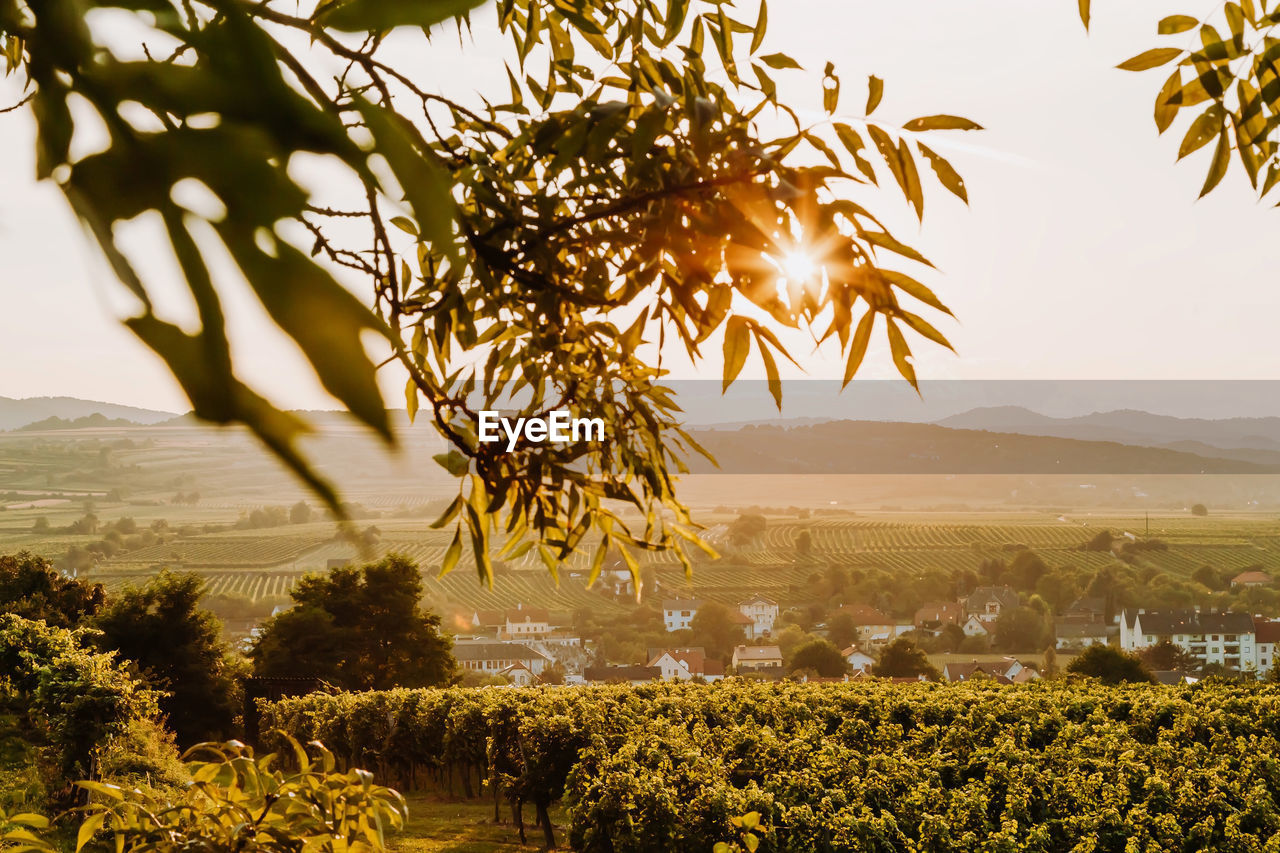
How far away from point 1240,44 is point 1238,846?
18.4 ft

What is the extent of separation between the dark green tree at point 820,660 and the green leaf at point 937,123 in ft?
140

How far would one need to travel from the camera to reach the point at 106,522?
56438 mm

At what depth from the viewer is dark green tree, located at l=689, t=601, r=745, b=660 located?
4762cm

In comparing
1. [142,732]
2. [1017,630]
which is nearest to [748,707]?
[142,732]

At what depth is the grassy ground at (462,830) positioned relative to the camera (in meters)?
11.7

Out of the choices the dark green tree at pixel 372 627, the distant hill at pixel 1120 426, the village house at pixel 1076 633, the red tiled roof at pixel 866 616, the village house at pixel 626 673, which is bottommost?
the village house at pixel 1076 633

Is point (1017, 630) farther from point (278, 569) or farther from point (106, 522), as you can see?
point (106, 522)

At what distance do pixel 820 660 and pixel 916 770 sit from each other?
38436 mm

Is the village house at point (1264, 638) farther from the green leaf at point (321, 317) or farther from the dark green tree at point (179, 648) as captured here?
the green leaf at point (321, 317)

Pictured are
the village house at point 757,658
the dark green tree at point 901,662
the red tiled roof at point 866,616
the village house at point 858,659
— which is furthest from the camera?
the red tiled roof at point 866,616

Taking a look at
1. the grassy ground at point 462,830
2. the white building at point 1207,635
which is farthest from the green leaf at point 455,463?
the white building at point 1207,635

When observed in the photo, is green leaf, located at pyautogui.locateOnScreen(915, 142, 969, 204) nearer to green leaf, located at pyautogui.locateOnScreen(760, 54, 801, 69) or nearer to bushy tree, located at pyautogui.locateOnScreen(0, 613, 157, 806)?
green leaf, located at pyautogui.locateOnScreen(760, 54, 801, 69)

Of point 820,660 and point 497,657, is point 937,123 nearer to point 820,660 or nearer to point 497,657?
point 497,657

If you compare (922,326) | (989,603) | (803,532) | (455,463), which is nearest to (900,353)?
(922,326)
